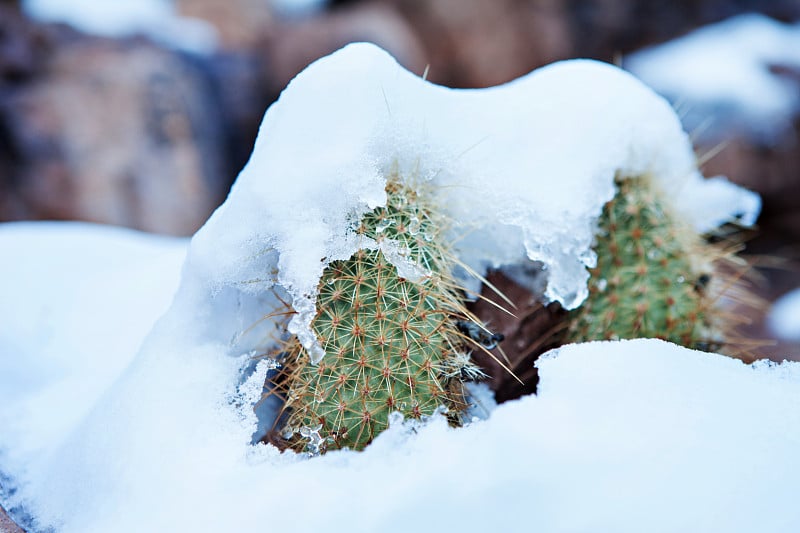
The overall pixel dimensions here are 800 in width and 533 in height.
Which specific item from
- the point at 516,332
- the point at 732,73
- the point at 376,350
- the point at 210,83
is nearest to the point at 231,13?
the point at 210,83

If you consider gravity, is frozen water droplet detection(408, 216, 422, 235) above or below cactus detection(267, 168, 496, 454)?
above

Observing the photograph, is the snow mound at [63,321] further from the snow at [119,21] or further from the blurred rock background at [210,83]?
the snow at [119,21]

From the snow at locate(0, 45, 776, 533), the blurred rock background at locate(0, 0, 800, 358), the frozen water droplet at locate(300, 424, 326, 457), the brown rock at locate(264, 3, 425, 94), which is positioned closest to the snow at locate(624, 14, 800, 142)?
the blurred rock background at locate(0, 0, 800, 358)

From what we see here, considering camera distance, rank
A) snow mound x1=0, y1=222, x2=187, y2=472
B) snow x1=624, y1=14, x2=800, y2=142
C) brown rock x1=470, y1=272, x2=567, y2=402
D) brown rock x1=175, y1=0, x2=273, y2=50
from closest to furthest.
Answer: brown rock x1=470, y1=272, x2=567, y2=402 → snow mound x1=0, y1=222, x2=187, y2=472 → snow x1=624, y1=14, x2=800, y2=142 → brown rock x1=175, y1=0, x2=273, y2=50

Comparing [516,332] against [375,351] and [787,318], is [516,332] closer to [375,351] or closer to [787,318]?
[375,351]

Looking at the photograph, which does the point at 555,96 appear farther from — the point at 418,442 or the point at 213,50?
the point at 213,50

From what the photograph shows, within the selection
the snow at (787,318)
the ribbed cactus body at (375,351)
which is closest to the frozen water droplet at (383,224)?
the ribbed cactus body at (375,351)

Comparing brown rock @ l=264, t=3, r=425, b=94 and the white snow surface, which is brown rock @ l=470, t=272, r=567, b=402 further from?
Result: brown rock @ l=264, t=3, r=425, b=94
